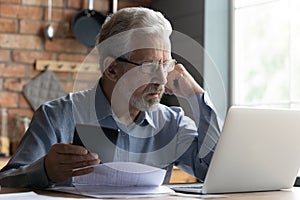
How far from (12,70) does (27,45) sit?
0.19 metres

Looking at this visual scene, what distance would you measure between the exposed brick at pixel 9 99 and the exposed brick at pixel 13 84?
0.03 m

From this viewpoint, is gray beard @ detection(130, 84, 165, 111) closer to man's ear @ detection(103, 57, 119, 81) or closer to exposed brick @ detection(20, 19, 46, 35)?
man's ear @ detection(103, 57, 119, 81)

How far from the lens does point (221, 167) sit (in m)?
1.60

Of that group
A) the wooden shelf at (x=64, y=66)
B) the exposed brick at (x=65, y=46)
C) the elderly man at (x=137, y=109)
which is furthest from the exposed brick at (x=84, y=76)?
the elderly man at (x=137, y=109)

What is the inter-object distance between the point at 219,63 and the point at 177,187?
6.47 feet

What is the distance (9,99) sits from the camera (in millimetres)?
3803

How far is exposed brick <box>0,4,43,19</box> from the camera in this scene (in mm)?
3814

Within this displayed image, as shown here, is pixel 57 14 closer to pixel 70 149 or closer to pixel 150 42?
pixel 150 42

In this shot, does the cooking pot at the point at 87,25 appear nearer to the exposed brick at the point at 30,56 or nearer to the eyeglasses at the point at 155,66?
the exposed brick at the point at 30,56

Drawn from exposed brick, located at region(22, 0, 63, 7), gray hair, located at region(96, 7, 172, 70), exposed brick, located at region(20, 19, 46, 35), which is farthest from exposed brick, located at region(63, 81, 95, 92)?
gray hair, located at region(96, 7, 172, 70)

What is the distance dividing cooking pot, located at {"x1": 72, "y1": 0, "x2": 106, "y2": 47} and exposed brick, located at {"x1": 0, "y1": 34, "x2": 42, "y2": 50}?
261mm

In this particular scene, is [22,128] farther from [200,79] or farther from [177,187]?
[177,187]

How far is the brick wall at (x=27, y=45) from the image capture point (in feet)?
12.5

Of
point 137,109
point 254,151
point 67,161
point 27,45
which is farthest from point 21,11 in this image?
point 254,151
